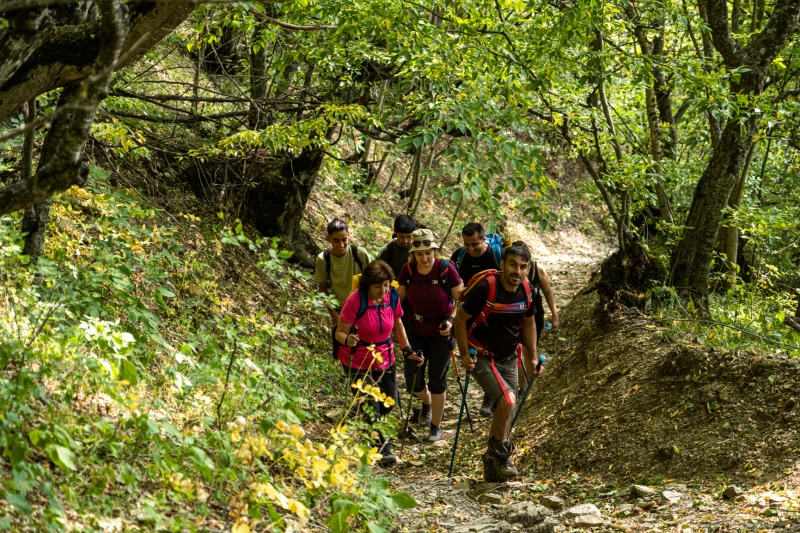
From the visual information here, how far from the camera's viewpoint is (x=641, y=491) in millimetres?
5711

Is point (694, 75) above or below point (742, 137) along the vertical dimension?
above

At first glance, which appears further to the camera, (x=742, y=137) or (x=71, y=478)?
(x=742, y=137)

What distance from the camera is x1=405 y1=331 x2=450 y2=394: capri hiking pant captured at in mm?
7652

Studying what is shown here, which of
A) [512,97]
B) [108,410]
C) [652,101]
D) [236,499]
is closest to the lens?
[236,499]

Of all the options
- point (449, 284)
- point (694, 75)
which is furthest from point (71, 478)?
point (694, 75)

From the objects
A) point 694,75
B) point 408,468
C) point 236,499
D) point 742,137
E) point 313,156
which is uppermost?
point 694,75

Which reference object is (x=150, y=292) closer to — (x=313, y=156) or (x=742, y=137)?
(x=313, y=156)

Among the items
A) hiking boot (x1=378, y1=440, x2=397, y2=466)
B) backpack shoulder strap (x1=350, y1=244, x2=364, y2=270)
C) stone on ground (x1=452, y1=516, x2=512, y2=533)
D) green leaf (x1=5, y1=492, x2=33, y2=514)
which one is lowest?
hiking boot (x1=378, y1=440, x2=397, y2=466)

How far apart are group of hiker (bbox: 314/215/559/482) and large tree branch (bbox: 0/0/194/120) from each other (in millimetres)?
2901

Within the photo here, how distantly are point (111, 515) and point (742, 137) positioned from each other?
8285 millimetres

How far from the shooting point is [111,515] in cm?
339

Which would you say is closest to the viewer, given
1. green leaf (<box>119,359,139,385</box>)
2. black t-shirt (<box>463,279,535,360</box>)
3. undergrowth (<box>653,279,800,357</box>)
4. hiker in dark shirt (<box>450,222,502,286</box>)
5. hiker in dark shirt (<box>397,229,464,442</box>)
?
green leaf (<box>119,359,139,385</box>)

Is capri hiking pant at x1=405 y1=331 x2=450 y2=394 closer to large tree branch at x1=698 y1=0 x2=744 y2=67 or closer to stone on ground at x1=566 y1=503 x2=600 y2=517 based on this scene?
stone on ground at x1=566 y1=503 x2=600 y2=517

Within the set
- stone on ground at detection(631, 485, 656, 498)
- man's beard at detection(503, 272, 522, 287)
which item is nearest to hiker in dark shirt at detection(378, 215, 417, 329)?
man's beard at detection(503, 272, 522, 287)
